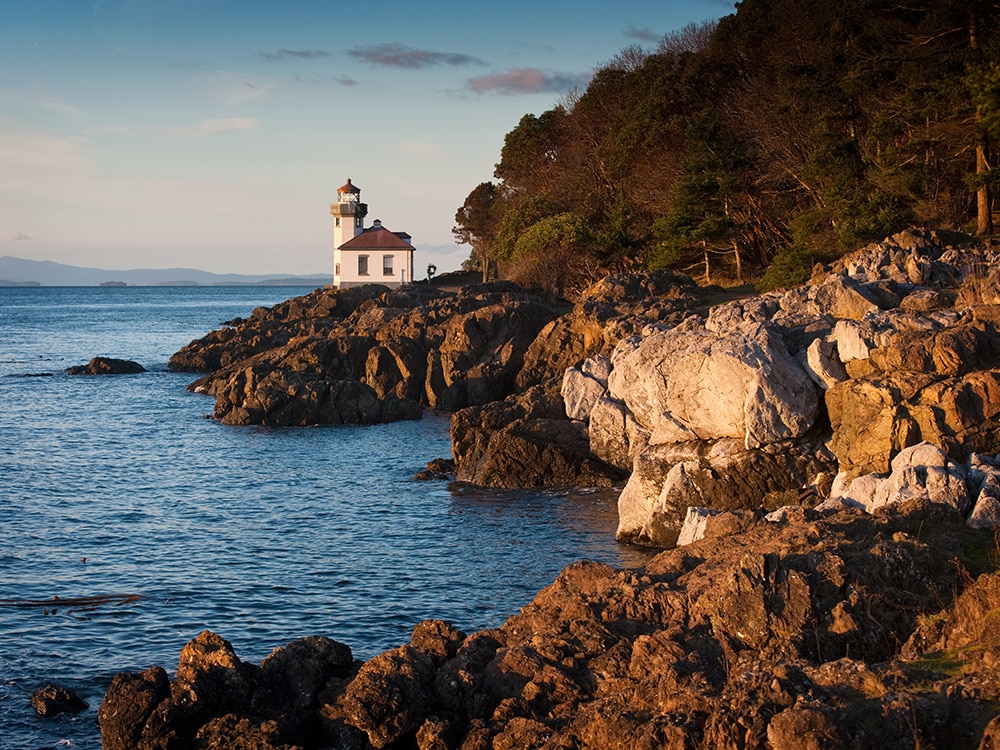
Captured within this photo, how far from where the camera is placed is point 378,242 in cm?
9594

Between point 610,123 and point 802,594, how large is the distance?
191ft

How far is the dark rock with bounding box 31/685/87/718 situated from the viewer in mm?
14141

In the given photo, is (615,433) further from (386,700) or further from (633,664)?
(386,700)

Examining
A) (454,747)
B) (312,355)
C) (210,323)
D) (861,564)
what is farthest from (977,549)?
(210,323)

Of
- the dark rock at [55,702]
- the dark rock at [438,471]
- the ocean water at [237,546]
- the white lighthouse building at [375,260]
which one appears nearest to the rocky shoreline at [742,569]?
the dark rock at [438,471]

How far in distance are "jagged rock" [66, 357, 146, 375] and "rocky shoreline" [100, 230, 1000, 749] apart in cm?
3814

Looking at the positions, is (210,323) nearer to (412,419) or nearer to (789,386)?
(412,419)

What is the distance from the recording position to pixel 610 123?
67.2 meters

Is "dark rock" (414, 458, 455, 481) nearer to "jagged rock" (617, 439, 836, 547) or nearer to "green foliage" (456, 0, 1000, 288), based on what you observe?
"jagged rock" (617, 439, 836, 547)

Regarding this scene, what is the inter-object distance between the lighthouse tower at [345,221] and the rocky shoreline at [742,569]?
69.2 metres

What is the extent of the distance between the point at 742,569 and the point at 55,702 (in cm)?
958

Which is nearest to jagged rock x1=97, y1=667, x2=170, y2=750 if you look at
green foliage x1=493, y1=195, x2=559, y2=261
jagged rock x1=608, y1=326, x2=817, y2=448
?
jagged rock x1=608, y1=326, x2=817, y2=448

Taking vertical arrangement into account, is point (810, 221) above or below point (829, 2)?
below

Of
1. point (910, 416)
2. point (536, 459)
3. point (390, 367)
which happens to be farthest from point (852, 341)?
point (390, 367)
